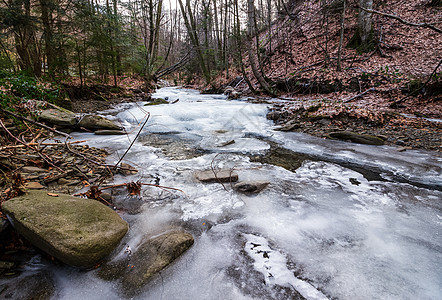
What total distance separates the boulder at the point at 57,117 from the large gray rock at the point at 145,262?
16.2ft

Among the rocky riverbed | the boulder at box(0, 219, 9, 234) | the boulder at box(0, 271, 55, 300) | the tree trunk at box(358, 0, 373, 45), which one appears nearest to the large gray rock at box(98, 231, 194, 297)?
the boulder at box(0, 271, 55, 300)

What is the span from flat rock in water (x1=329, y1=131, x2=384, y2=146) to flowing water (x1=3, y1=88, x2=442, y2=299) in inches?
22.5

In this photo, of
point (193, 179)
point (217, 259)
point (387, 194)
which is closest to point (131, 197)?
point (193, 179)

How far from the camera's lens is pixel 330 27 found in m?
14.4

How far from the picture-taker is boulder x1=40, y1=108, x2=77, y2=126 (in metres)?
4.91

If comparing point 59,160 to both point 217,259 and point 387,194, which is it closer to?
point 217,259

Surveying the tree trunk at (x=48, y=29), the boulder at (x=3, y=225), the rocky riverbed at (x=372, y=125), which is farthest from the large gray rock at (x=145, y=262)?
the tree trunk at (x=48, y=29)

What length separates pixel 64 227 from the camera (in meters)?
1.57

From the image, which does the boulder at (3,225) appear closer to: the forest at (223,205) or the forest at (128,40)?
the forest at (223,205)

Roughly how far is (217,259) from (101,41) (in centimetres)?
1096

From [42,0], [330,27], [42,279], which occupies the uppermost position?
[330,27]

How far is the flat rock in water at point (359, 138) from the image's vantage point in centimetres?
490

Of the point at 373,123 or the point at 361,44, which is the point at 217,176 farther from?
the point at 361,44

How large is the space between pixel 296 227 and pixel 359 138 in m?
4.12
